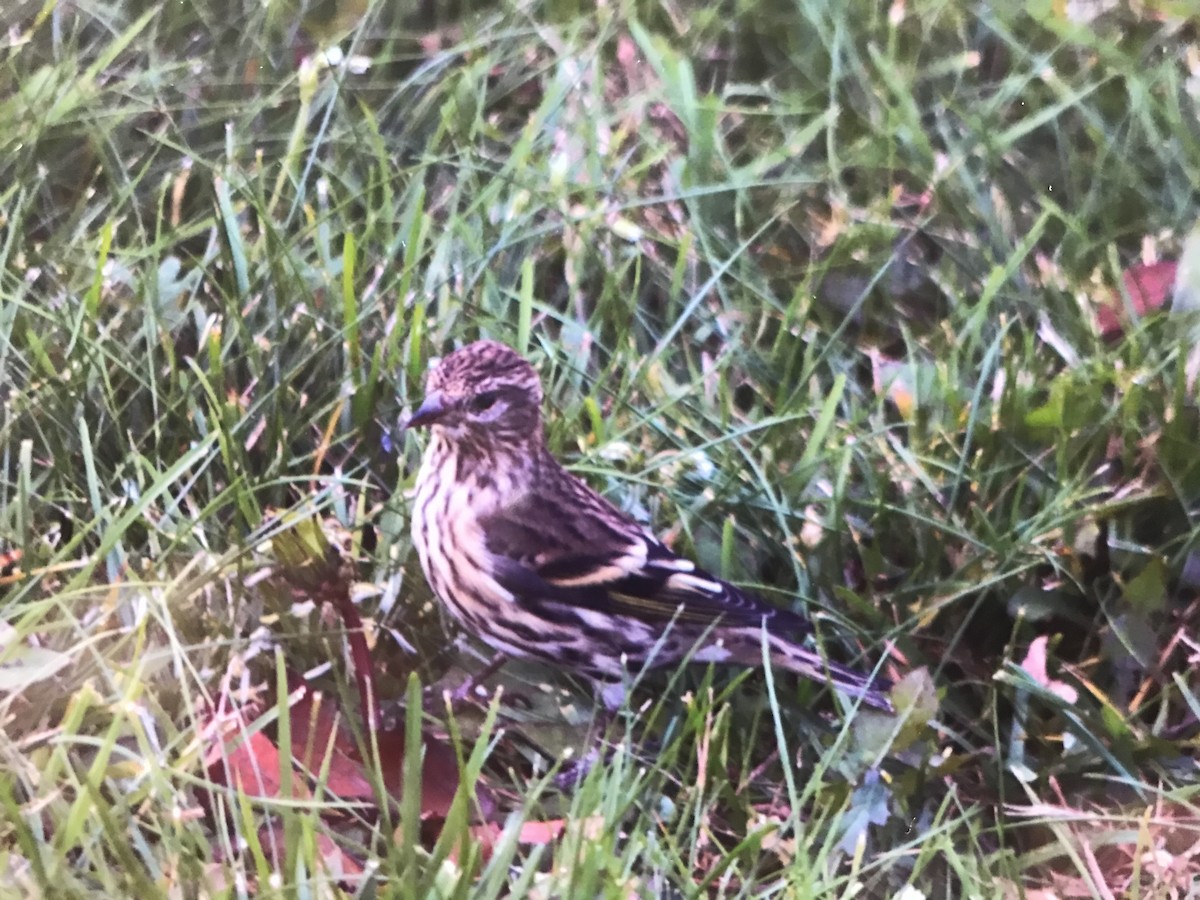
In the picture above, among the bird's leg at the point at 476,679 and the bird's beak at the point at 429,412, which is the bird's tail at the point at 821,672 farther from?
the bird's beak at the point at 429,412

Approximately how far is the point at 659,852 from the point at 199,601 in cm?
82

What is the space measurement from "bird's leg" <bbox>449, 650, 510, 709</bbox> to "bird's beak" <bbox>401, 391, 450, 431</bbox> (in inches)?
16.1

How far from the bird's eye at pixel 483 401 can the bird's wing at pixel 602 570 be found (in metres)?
0.18

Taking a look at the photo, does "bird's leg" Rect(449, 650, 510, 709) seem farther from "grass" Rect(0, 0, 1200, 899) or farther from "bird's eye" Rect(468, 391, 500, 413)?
"bird's eye" Rect(468, 391, 500, 413)

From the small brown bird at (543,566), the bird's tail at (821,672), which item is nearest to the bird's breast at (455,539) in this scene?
the small brown bird at (543,566)

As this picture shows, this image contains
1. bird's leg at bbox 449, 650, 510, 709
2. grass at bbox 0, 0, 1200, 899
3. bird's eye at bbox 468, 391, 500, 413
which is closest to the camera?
grass at bbox 0, 0, 1200, 899

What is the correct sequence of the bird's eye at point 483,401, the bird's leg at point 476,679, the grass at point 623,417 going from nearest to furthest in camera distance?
the grass at point 623,417, the bird's leg at point 476,679, the bird's eye at point 483,401

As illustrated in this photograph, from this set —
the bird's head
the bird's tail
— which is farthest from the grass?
the bird's head

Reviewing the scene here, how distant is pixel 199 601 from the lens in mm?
2061

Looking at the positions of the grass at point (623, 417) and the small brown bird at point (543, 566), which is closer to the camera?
the grass at point (623, 417)

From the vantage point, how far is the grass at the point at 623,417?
1.83 meters

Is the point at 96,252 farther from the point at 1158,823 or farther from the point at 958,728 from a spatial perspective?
the point at 1158,823

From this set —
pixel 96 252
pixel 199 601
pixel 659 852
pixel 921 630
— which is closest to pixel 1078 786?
pixel 921 630

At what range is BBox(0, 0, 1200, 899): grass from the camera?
1.83 m
